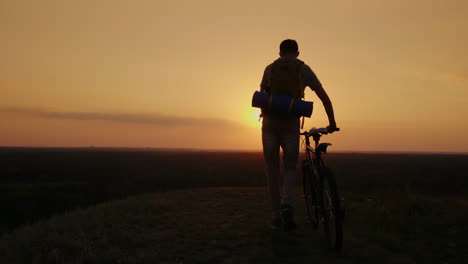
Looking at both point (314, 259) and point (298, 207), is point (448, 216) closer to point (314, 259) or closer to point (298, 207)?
point (298, 207)

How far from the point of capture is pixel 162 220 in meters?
5.88

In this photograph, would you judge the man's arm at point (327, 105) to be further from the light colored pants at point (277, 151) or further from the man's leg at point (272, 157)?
the man's leg at point (272, 157)

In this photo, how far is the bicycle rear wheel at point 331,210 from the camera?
152 inches

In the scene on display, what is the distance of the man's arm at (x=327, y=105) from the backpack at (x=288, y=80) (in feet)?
0.70

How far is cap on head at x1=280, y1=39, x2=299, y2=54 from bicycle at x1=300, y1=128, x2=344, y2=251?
1084 mm

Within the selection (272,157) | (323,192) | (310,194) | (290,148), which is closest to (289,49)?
(290,148)

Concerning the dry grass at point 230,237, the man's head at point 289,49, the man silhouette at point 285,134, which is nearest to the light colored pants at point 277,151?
the man silhouette at point 285,134

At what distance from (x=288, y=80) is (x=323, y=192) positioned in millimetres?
1458

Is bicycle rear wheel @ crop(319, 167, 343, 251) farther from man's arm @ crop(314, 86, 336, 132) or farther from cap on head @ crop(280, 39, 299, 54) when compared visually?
cap on head @ crop(280, 39, 299, 54)

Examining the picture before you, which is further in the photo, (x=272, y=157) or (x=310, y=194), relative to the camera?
(x=310, y=194)

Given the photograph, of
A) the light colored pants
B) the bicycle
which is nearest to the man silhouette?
the light colored pants

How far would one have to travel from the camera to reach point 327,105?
4.57m

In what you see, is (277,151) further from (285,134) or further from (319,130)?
(319,130)

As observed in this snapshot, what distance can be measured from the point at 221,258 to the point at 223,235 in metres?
0.93
